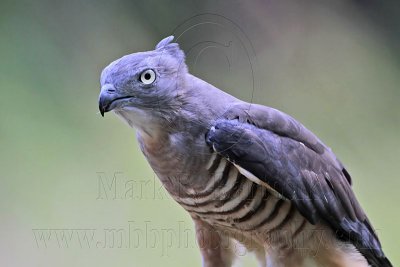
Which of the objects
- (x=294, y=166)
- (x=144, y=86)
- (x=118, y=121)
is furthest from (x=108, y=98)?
(x=118, y=121)

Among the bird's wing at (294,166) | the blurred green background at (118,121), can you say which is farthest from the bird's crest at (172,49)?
the blurred green background at (118,121)

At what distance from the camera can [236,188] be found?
1.08m

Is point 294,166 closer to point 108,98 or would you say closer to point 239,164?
point 239,164

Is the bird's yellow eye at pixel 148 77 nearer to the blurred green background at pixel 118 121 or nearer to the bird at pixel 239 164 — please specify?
the bird at pixel 239 164

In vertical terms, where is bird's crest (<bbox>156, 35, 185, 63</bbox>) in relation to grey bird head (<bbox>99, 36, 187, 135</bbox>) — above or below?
above

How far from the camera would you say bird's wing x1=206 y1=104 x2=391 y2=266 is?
40.9 inches

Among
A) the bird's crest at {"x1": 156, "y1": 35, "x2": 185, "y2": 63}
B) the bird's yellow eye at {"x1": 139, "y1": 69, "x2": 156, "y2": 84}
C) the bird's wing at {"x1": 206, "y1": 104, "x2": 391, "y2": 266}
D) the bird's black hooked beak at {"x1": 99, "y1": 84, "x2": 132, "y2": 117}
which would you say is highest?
the bird's crest at {"x1": 156, "y1": 35, "x2": 185, "y2": 63}

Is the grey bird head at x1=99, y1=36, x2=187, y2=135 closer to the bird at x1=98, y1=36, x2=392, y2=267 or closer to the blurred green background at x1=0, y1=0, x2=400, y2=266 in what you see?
the bird at x1=98, y1=36, x2=392, y2=267

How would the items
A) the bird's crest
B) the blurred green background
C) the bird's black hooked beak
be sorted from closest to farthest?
the bird's black hooked beak < the bird's crest < the blurred green background

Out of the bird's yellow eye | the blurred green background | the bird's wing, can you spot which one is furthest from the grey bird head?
the blurred green background

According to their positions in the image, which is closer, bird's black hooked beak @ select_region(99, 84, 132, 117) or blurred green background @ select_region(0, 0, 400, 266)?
bird's black hooked beak @ select_region(99, 84, 132, 117)

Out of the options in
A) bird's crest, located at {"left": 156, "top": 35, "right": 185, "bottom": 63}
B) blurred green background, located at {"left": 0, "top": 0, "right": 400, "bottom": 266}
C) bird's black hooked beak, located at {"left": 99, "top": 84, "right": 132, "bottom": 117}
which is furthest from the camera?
blurred green background, located at {"left": 0, "top": 0, "right": 400, "bottom": 266}

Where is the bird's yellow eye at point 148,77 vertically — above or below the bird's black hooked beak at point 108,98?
above

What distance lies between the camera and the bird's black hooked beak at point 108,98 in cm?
97
